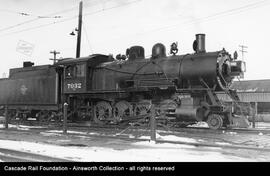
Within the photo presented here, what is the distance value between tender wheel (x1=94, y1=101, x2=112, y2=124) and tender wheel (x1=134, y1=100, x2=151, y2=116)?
149 centimetres

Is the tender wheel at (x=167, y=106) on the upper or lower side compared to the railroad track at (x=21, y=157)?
upper

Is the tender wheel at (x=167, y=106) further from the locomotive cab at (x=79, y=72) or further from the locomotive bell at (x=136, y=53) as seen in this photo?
the locomotive cab at (x=79, y=72)

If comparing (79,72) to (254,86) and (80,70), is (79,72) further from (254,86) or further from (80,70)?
(254,86)

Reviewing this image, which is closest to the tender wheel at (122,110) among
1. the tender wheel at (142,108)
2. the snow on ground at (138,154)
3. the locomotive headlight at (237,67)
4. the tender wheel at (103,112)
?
the tender wheel at (142,108)

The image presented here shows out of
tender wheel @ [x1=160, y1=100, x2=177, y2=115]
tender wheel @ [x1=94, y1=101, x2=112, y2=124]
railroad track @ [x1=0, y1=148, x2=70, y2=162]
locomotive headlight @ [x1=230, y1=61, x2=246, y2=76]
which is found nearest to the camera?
railroad track @ [x1=0, y1=148, x2=70, y2=162]

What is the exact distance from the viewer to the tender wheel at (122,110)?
15.7 metres

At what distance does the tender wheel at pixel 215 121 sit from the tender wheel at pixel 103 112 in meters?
4.62

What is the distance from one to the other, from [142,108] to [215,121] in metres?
3.07

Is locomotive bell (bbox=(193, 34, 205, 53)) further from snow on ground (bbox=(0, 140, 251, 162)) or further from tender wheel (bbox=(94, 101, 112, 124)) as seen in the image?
snow on ground (bbox=(0, 140, 251, 162))

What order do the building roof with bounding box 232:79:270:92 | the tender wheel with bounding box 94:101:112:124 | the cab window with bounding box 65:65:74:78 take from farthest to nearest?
1. the building roof with bounding box 232:79:270:92
2. the cab window with bounding box 65:65:74:78
3. the tender wheel with bounding box 94:101:112:124

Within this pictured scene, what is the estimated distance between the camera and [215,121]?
45.0ft

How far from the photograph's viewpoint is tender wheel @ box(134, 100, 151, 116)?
592 inches

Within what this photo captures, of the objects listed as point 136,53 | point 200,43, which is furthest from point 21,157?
point 136,53

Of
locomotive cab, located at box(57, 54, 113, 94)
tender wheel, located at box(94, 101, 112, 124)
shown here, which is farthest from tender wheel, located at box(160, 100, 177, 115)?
locomotive cab, located at box(57, 54, 113, 94)
